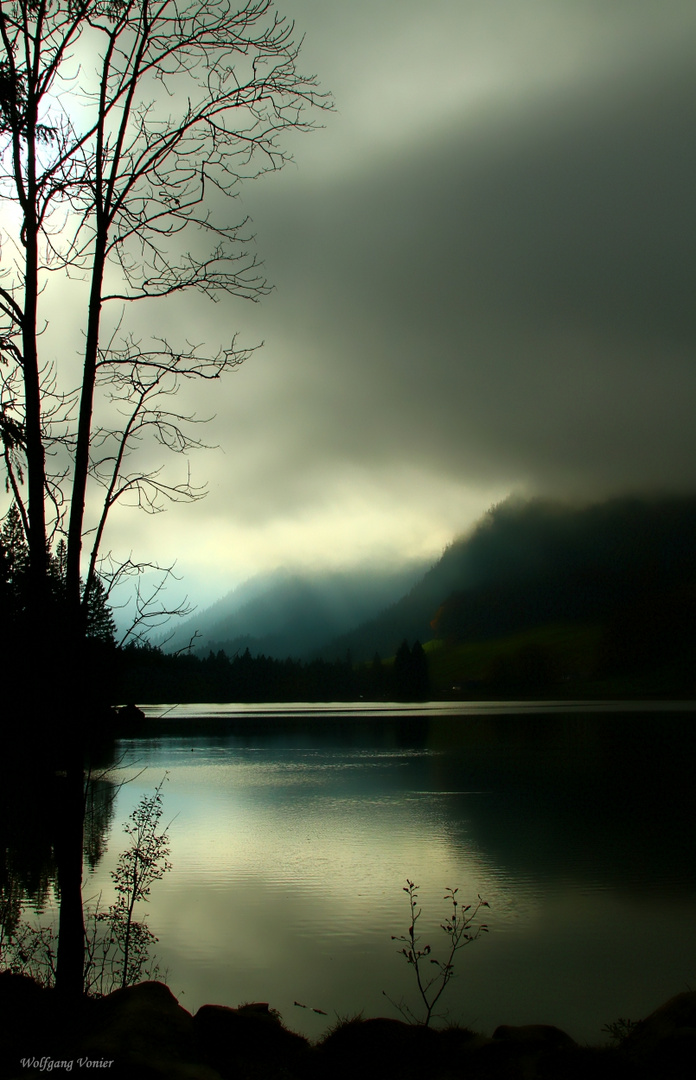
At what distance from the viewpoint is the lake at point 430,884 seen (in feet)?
48.9

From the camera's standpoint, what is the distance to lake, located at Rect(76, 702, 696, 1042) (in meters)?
14.9

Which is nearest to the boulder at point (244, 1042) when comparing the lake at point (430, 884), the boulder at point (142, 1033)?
the boulder at point (142, 1033)

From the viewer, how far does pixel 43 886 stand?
22984mm

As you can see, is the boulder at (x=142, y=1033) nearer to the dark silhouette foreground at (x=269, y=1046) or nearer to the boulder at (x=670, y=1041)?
the dark silhouette foreground at (x=269, y=1046)

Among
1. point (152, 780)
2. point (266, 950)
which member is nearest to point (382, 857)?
point (266, 950)

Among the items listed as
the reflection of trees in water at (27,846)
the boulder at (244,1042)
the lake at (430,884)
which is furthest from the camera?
the reflection of trees in water at (27,846)

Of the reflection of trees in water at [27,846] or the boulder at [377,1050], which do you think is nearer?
the boulder at [377,1050]

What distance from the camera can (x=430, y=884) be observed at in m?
22.6

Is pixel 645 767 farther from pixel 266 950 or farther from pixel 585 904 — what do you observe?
pixel 266 950

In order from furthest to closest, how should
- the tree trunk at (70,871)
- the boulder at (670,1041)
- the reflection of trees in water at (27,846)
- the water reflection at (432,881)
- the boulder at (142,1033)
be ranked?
the reflection of trees in water at (27,846) < the water reflection at (432,881) < the tree trunk at (70,871) < the boulder at (670,1041) < the boulder at (142,1033)

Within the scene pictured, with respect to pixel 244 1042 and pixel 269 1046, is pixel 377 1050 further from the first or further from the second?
pixel 244 1042

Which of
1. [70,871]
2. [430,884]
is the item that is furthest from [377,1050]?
[430,884]

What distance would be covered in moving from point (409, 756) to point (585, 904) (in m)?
39.4

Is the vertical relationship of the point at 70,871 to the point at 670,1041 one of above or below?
above
